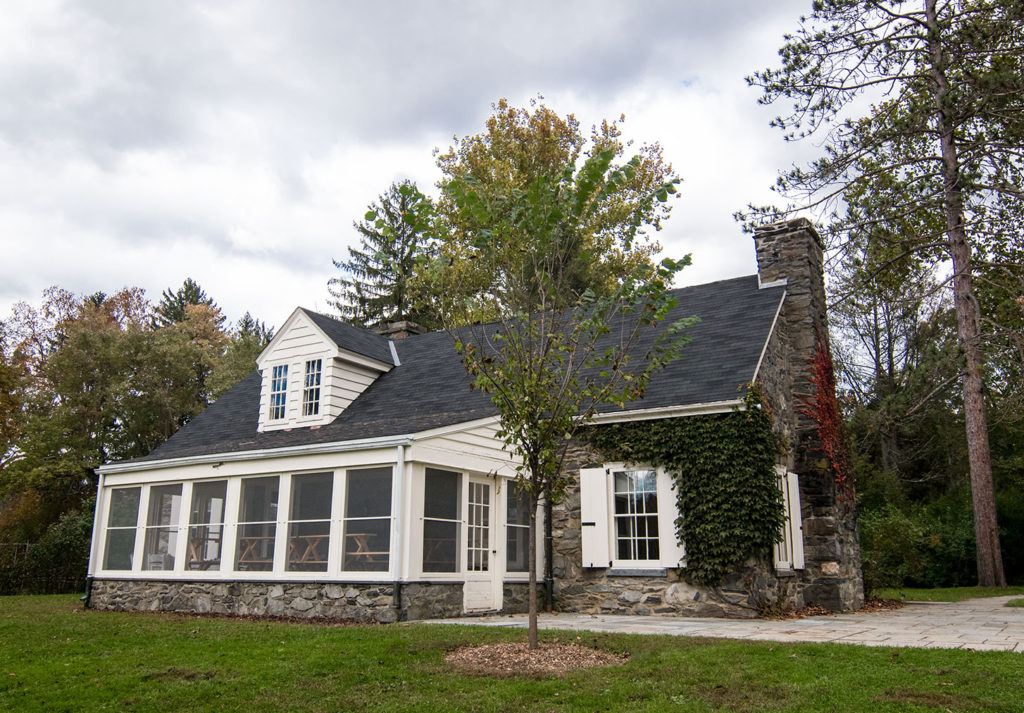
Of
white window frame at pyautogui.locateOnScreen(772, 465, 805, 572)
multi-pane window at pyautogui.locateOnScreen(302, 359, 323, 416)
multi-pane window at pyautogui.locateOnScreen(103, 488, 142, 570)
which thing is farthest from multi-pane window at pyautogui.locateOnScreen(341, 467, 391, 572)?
white window frame at pyautogui.locateOnScreen(772, 465, 805, 572)

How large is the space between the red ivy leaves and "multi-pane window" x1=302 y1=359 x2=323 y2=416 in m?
8.93

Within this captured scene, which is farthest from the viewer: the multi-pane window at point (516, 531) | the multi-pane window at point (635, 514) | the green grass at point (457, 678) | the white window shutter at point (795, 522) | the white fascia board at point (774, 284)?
the white fascia board at point (774, 284)

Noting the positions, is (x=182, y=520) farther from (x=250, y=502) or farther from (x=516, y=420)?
(x=516, y=420)

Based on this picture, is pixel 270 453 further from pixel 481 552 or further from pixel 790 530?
pixel 790 530

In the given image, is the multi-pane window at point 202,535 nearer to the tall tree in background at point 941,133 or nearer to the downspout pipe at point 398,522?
the downspout pipe at point 398,522

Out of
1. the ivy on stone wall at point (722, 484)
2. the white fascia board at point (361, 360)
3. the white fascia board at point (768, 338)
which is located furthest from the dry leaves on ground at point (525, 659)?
the white fascia board at point (361, 360)

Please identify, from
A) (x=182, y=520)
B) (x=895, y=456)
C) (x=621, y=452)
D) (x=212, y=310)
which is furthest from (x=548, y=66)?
(x=212, y=310)

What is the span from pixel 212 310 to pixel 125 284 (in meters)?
6.83

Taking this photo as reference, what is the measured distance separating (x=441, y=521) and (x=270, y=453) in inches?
114

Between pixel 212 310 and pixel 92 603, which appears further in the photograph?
pixel 212 310

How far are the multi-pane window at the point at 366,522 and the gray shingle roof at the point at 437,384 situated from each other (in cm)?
65

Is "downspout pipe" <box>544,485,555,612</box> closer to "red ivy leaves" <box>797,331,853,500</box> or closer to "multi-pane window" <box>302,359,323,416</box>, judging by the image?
"red ivy leaves" <box>797,331,853,500</box>

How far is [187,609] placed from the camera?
12.6m

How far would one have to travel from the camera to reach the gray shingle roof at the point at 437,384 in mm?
12336
